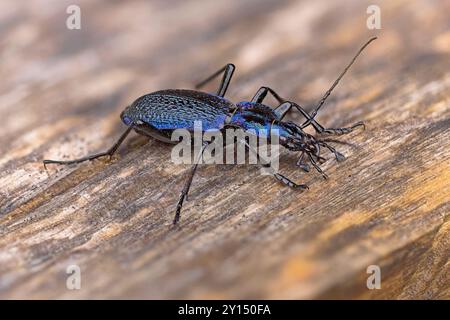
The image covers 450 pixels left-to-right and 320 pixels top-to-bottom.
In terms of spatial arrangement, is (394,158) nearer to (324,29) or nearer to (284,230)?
(284,230)

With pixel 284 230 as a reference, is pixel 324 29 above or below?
above

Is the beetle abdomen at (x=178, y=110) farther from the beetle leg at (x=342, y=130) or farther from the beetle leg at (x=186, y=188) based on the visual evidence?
the beetle leg at (x=342, y=130)

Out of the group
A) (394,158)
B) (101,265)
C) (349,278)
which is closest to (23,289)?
(101,265)

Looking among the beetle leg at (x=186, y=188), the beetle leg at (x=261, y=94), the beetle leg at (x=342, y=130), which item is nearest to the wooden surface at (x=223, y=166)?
the beetle leg at (x=186, y=188)

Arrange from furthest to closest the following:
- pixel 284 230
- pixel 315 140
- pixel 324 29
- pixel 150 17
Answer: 1. pixel 150 17
2. pixel 324 29
3. pixel 315 140
4. pixel 284 230

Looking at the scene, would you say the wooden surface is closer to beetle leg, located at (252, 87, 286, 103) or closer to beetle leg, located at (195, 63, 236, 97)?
beetle leg, located at (195, 63, 236, 97)

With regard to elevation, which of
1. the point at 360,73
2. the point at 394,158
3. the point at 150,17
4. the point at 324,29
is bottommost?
the point at 394,158

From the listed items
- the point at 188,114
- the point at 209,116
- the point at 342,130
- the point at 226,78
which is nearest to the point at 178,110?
the point at 188,114

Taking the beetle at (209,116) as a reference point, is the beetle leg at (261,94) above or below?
above
